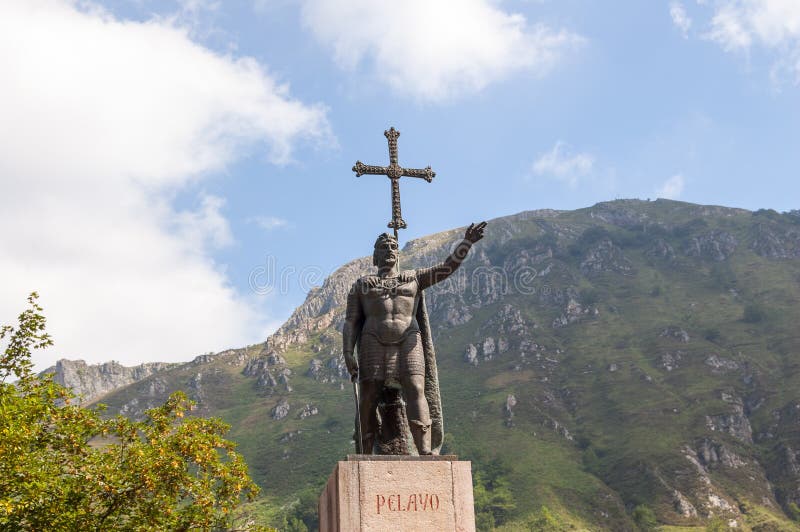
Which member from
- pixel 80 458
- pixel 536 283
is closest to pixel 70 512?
pixel 80 458

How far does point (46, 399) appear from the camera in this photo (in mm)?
21922

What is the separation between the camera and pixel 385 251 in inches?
489

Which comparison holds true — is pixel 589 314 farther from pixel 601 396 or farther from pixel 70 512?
pixel 70 512

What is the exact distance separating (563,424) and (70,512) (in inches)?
4406

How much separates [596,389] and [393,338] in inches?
5022

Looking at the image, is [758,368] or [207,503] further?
[758,368]

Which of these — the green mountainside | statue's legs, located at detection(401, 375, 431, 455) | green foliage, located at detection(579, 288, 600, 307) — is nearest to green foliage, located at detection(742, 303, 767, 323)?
the green mountainside

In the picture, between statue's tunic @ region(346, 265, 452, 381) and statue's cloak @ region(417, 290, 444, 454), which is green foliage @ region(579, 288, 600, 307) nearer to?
statue's cloak @ region(417, 290, 444, 454)

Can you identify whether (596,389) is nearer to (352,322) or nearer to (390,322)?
(352,322)

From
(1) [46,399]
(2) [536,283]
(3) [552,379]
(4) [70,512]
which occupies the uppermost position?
(2) [536,283]

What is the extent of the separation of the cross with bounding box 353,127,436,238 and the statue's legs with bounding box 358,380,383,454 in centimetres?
277

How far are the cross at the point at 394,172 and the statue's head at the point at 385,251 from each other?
0.82 meters

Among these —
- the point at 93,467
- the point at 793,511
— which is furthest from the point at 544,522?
the point at 93,467

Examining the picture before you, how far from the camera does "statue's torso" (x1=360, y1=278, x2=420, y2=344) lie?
11828mm
